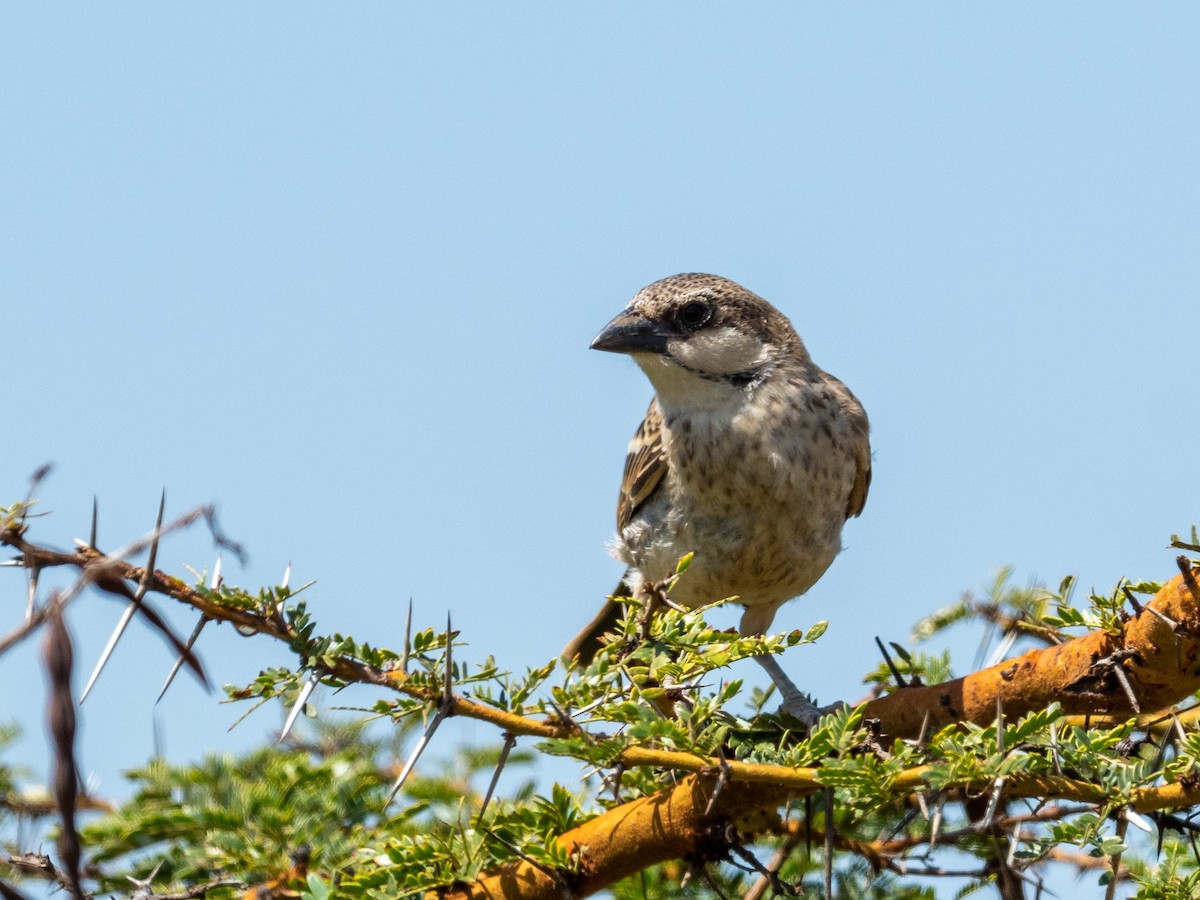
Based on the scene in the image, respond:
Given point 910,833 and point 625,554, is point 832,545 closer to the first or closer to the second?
point 625,554

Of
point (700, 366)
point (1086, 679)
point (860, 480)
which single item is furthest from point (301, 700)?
point (860, 480)

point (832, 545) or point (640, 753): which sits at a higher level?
point (832, 545)

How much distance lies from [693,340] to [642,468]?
23.5 inches

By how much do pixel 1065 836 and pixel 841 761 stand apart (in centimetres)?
42

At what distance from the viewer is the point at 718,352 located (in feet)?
20.1

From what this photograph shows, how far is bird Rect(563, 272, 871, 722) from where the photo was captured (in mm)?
5660

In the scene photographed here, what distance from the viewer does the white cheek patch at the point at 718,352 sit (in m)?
6.08

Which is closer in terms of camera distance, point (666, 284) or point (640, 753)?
point (640, 753)

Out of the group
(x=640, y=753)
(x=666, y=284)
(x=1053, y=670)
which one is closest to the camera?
(x=640, y=753)

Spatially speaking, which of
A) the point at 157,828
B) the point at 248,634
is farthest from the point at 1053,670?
the point at 157,828

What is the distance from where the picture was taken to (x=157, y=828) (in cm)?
319

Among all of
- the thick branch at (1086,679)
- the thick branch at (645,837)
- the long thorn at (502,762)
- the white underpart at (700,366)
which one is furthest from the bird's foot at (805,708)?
the long thorn at (502,762)

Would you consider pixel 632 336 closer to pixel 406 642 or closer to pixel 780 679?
pixel 780 679

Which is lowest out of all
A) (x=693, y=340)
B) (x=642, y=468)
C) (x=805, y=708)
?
(x=805, y=708)
